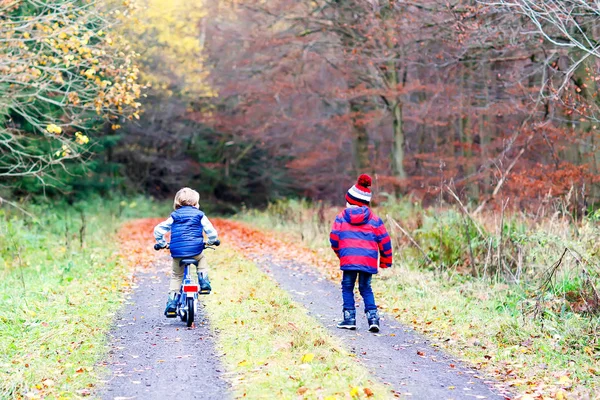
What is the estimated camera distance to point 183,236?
973cm

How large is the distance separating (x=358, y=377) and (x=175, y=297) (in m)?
3.84

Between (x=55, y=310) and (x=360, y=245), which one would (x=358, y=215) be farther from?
(x=55, y=310)

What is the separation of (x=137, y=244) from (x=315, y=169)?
20254 mm

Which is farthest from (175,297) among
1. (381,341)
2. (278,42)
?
(278,42)

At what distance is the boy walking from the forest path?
0.31 m

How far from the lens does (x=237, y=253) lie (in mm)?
18578

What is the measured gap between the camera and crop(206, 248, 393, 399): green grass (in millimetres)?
6392

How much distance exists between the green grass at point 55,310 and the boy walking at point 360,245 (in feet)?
10.2

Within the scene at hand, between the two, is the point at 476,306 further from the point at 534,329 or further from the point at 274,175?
the point at 274,175

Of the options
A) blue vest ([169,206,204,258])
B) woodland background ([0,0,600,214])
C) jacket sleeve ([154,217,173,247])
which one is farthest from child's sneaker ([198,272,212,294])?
woodland background ([0,0,600,214])

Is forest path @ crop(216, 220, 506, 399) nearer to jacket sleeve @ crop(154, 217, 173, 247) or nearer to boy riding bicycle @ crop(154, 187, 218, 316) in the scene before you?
boy riding bicycle @ crop(154, 187, 218, 316)

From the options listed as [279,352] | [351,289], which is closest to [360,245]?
[351,289]

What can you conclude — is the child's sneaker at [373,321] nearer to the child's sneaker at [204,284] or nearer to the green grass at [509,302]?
the green grass at [509,302]

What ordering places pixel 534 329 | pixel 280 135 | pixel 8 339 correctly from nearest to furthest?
pixel 8 339
pixel 534 329
pixel 280 135
